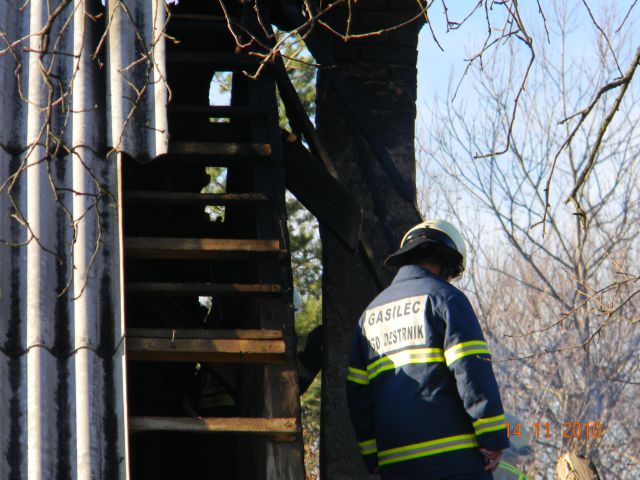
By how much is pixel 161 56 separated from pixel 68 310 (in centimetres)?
138

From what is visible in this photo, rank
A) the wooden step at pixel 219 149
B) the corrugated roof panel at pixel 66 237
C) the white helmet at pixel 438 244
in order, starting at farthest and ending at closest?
the wooden step at pixel 219 149 < the white helmet at pixel 438 244 < the corrugated roof panel at pixel 66 237

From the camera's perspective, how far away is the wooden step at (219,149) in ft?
17.5

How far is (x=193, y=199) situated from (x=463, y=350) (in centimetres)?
159

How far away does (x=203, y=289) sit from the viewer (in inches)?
193

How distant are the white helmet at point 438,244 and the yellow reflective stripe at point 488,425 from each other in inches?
37.9

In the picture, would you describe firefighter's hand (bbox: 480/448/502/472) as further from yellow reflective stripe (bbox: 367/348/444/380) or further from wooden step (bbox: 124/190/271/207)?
wooden step (bbox: 124/190/271/207)

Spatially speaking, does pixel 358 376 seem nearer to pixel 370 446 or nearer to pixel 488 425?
pixel 370 446

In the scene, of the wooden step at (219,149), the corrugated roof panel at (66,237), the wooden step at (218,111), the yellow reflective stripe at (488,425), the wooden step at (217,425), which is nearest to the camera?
the corrugated roof panel at (66,237)

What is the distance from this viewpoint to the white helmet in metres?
5.21

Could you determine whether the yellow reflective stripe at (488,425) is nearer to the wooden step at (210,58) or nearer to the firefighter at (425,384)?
the firefighter at (425,384)

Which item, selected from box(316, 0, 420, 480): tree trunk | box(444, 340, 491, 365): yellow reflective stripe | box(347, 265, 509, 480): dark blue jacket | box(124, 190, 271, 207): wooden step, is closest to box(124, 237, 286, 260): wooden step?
box(124, 190, 271, 207): wooden step

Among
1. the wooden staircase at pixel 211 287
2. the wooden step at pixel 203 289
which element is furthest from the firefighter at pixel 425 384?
the wooden step at pixel 203 289

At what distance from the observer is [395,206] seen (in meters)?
6.97

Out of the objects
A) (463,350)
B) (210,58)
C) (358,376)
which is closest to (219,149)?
(210,58)
